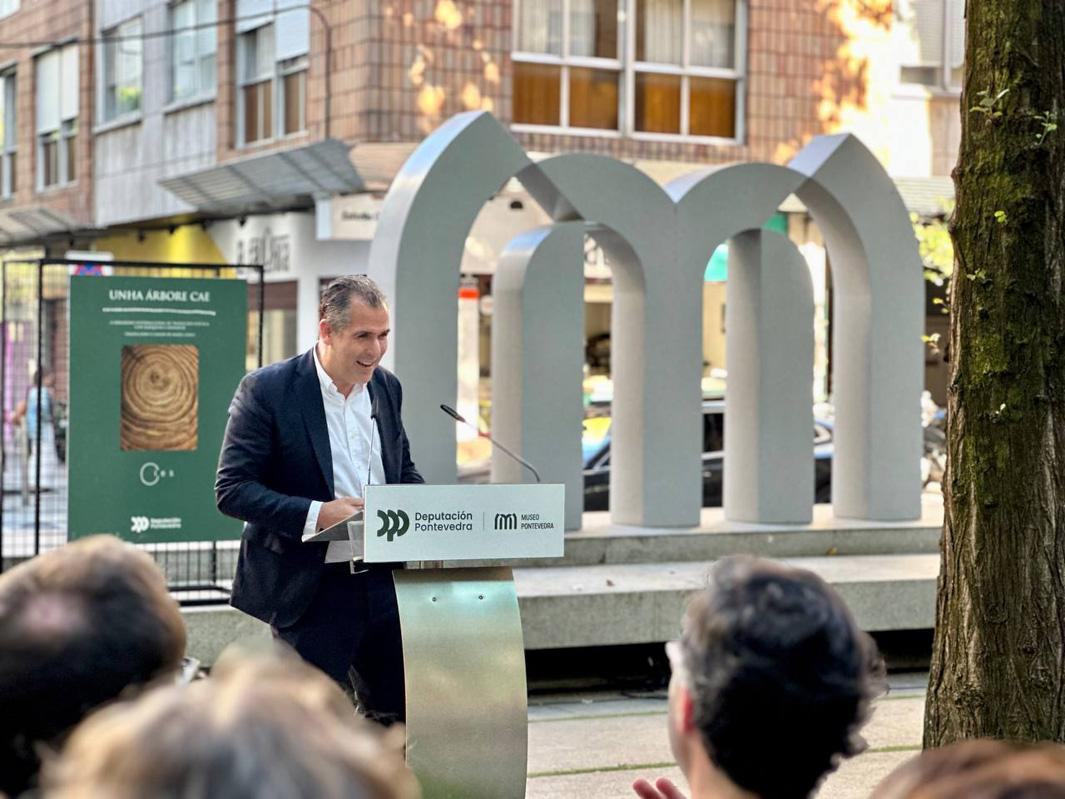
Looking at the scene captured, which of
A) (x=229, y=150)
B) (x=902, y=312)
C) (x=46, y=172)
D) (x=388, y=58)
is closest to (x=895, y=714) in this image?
→ (x=902, y=312)

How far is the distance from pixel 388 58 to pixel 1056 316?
52.4 ft

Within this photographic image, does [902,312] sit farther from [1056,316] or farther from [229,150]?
[229,150]

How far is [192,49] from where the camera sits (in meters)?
24.9

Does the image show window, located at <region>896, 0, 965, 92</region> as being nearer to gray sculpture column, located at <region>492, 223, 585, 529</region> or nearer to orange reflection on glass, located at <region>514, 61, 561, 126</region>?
orange reflection on glass, located at <region>514, 61, 561, 126</region>

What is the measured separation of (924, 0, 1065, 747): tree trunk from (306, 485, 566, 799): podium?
4.40ft

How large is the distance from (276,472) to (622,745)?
292 centimetres

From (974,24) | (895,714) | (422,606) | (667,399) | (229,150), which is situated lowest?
(895,714)

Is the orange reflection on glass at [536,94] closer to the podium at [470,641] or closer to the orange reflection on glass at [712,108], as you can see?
the orange reflection on glass at [712,108]

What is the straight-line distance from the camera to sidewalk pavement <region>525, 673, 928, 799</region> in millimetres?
6742

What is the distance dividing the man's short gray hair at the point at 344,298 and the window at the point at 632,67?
16.3 meters

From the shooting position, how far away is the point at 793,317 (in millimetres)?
10664

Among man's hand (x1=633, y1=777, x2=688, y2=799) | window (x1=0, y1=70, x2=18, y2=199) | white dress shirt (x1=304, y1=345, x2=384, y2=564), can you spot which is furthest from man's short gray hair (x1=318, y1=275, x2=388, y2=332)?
window (x1=0, y1=70, x2=18, y2=199)

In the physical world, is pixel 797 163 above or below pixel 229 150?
below

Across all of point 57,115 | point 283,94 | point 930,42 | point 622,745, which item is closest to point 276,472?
point 622,745
